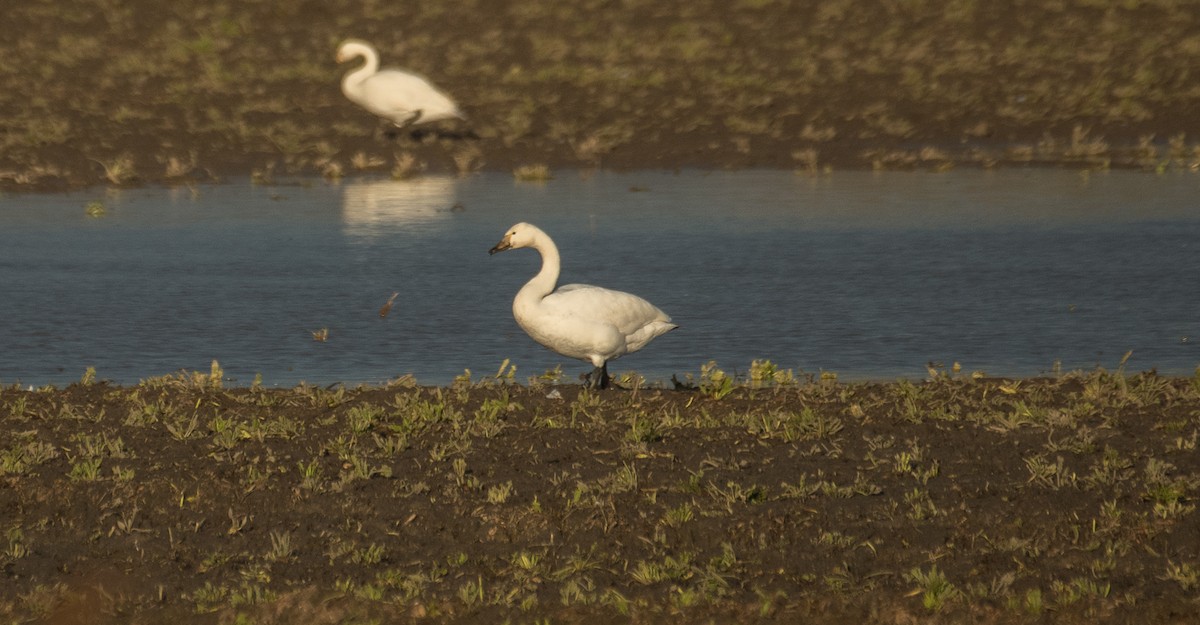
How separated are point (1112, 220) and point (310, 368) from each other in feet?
26.9

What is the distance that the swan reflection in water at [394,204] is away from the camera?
16531 millimetres

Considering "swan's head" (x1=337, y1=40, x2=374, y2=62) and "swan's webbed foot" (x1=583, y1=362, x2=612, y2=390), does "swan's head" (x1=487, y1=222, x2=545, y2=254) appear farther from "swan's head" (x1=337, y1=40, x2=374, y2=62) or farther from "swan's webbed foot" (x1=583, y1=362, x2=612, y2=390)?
"swan's head" (x1=337, y1=40, x2=374, y2=62)

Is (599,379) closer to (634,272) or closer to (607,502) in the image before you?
(607,502)

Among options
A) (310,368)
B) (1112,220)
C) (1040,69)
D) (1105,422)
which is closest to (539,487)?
(1105,422)

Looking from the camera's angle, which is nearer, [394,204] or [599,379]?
[599,379]

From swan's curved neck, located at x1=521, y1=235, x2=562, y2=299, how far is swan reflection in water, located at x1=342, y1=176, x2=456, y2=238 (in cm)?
561

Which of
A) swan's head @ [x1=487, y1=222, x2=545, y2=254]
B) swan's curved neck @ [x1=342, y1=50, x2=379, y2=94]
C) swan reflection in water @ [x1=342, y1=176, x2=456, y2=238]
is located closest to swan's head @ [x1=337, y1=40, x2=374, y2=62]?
swan's curved neck @ [x1=342, y1=50, x2=379, y2=94]

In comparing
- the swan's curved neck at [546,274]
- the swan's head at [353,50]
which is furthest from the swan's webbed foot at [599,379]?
the swan's head at [353,50]

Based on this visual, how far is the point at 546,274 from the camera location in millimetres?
10266

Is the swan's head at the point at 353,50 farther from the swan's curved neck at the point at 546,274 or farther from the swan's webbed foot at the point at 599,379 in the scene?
the swan's webbed foot at the point at 599,379

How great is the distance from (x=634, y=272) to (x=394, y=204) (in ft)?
14.1

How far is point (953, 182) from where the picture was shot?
756 inches

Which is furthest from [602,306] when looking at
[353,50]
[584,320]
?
[353,50]

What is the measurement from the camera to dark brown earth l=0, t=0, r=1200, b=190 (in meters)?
20.8
